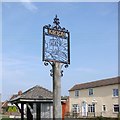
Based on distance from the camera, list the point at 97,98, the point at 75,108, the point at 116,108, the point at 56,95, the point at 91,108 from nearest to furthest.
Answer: the point at 56,95, the point at 116,108, the point at 97,98, the point at 91,108, the point at 75,108

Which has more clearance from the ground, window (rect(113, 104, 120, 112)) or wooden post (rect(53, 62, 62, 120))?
wooden post (rect(53, 62, 62, 120))

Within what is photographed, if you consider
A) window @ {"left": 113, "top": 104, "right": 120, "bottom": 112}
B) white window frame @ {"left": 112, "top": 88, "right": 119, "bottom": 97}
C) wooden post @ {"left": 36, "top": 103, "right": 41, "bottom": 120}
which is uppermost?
white window frame @ {"left": 112, "top": 88, "right": 119, "bottom": 97}

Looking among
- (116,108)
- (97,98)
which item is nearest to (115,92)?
(116,108)

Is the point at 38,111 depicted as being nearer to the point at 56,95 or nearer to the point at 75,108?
the point at 56,95

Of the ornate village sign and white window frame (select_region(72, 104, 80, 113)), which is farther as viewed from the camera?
white window frame (select_region(72, 104, 80, 113))

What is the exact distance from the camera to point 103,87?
48.0 metres

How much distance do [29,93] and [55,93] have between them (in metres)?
5.47

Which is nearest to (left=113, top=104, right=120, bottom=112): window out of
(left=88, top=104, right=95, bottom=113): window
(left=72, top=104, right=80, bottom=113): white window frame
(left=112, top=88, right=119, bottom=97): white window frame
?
(left=112, top=88, right=119, bottom=97): white window frame

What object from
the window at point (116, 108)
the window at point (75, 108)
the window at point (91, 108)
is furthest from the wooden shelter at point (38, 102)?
the window at point (75, 108)

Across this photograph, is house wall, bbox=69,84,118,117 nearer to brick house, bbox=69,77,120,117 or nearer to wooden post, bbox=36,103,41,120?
brick house, bbox=69,77,120,117

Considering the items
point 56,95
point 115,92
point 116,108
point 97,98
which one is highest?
point 56,95

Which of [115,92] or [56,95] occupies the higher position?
[56,95]

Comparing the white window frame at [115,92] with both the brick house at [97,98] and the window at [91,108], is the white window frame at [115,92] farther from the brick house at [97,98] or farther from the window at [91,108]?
the window at [91,108]

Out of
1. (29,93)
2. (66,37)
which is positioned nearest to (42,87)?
(29,93)
